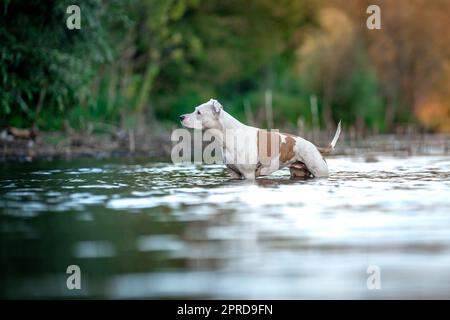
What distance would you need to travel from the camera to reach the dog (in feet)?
48.2

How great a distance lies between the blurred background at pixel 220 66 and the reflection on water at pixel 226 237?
945cm

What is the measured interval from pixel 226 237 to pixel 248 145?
18.7 feet

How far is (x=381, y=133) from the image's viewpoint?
141 ft

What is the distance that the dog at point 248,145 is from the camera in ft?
48.2

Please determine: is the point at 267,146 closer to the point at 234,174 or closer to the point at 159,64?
the point at 234,174

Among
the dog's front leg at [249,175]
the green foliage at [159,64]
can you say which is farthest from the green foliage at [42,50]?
the dog's front leg at [249,175]

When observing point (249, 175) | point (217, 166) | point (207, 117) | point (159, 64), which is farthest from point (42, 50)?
point (159, 64)

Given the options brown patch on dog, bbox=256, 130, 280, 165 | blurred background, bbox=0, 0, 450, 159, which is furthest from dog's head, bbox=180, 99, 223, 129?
blurred background, bbox=0, 0, 450, 159

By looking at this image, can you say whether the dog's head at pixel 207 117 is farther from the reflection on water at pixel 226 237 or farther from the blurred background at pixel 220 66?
the blurred background at pixel 220 66

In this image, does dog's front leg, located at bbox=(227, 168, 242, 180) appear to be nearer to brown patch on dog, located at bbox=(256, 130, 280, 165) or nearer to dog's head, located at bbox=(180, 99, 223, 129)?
brown patch on dog, located at bbox=(256, 130, 280, 165)

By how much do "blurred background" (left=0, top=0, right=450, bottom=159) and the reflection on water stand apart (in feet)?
31.0

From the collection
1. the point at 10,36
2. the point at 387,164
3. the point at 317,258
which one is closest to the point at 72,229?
the point at 317,258

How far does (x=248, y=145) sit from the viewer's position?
1459 centimetres

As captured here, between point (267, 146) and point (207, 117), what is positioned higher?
point (207, 117)
